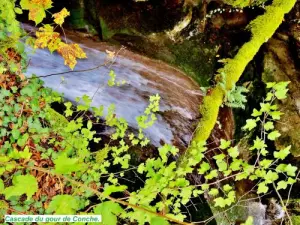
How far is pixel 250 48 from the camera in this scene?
717 cm

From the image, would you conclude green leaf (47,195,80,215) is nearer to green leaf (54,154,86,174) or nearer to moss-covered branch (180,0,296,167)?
green leaf (54,154,86,174)

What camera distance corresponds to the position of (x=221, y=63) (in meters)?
7.24

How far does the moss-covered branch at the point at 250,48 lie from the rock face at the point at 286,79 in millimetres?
318

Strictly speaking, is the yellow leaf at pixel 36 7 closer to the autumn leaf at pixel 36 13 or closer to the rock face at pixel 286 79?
the autumn leaf at pixel 36 13

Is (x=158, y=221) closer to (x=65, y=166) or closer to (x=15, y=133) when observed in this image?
(x=65, y=166)

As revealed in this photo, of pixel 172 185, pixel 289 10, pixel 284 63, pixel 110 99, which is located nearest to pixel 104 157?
pixel 110 99

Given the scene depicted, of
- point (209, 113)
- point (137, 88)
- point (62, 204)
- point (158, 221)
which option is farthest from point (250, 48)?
point (62, 204)

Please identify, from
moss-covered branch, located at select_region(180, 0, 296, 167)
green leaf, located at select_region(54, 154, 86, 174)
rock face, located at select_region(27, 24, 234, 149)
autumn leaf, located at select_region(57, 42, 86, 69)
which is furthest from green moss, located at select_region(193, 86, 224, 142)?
green leaf, located at select_region(54, 154, 86, 174)

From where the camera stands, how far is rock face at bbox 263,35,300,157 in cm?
680

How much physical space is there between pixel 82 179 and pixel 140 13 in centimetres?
368

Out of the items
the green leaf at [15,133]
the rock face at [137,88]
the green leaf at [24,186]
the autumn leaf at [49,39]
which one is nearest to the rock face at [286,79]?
the rock face at [137,88]

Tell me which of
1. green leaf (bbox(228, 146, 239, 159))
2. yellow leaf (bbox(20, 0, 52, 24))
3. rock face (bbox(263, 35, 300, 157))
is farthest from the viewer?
rock face (bbox(263, 35, 300, 157))

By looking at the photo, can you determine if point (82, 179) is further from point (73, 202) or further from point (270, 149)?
point (270, 149)

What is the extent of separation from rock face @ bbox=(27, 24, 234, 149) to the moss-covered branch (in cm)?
30
